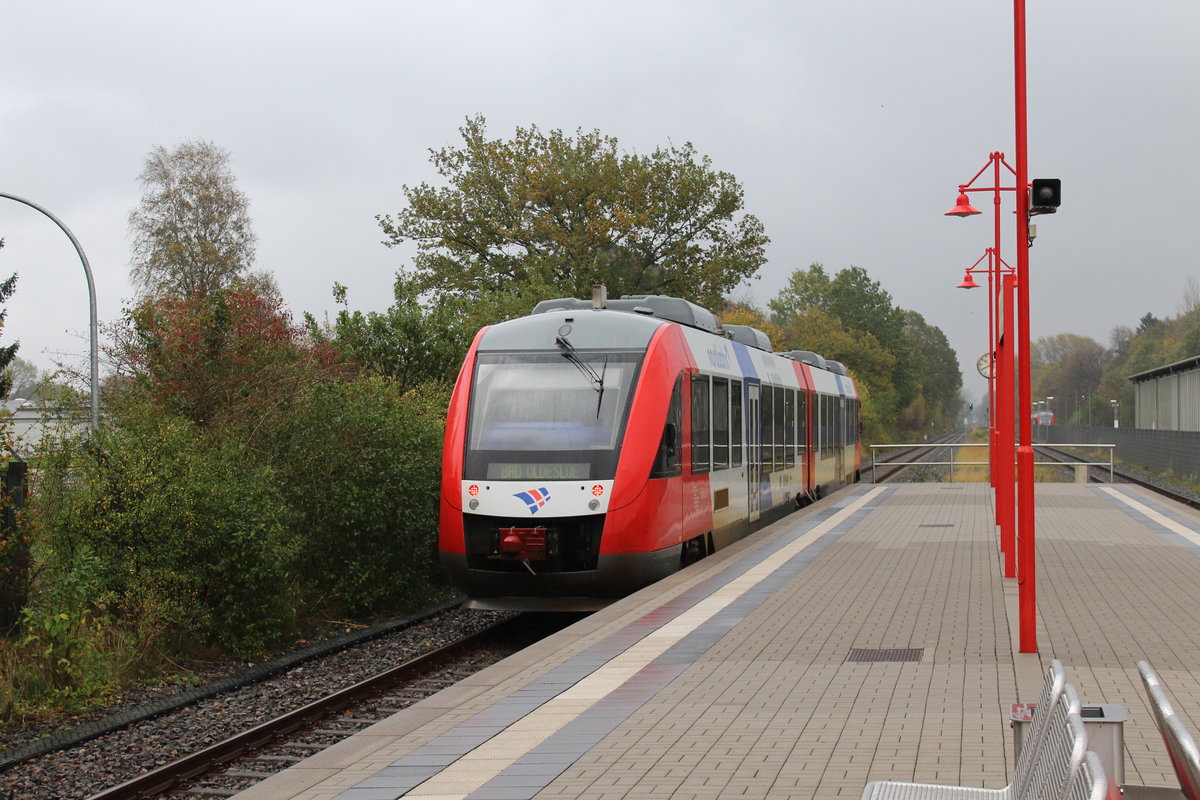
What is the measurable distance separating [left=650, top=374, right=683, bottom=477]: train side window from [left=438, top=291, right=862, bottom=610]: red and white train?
2cm

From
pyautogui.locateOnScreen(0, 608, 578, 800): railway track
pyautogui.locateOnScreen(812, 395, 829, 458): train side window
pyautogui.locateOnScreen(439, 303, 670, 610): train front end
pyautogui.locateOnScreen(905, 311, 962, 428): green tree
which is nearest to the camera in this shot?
pyautogui.locateOnScreen(0, 608, 578, 800): railway track

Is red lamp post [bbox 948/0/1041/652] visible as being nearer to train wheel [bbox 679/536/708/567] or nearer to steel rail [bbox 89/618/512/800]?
steel rail [bbox 89/618/512/800]

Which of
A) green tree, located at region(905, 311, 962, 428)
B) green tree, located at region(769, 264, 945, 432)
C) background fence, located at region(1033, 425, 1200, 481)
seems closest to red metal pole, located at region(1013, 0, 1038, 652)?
background fence, located at region(1033, 425, 1200, 481)

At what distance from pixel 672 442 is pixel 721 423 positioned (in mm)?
2721

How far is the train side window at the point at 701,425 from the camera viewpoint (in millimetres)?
14328

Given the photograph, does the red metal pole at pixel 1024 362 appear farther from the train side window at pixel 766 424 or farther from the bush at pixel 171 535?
the train side window at pixel 766 424

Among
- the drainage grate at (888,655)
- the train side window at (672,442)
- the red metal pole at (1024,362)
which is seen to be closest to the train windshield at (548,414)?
the train side window at (672,442)

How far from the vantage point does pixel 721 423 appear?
15.9 metres

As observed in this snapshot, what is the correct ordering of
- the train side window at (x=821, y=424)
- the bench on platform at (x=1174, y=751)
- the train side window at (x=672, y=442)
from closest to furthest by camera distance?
the bench on platform at (x=1174, y=751), the train side window at (x=672, y=442), the train side window at (x=821, y=424)

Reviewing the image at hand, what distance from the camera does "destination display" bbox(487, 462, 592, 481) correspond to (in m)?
12.6

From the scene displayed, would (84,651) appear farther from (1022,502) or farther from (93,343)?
(93,343)

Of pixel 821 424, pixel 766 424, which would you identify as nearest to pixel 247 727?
pixel 766 424

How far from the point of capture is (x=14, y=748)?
8.74m

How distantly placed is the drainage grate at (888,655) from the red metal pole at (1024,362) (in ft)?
2.38
